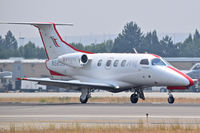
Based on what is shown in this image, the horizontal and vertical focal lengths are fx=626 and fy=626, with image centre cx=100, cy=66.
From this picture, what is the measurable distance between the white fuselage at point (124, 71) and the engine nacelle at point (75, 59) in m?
0.37

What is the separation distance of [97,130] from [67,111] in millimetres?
10098

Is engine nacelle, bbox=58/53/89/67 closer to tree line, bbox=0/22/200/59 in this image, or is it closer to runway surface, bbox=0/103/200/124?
runway surface, bbox=0/103/200/124

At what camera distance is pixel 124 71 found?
4431cm

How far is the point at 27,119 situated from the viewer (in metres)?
29.9

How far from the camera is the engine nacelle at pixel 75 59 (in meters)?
46.4

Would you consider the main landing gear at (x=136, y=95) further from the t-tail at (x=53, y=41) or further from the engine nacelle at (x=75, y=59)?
the t-tail at (x=53, y=41)

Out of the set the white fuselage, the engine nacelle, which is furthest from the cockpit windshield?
the engine nacelle

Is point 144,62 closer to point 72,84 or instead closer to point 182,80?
point 182,80

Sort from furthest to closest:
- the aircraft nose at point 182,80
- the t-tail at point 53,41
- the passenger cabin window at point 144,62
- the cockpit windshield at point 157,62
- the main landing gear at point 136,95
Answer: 1. the t-tail at point 53,41
2. the main landing gear at point 136,95
3. the passenger cabin window at point 144,62
4. the cockpit windshield at point 157,62
5. the aircraft nose at point 182,80

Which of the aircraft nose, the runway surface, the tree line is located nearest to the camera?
the runway surface

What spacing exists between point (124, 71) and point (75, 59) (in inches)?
167

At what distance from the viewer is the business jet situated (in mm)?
42406

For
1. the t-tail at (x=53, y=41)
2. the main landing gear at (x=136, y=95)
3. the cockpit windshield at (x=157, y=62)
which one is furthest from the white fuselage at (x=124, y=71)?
the t-tail at (x=53, y=41)

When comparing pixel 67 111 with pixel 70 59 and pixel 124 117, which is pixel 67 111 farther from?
pixel 70 59
